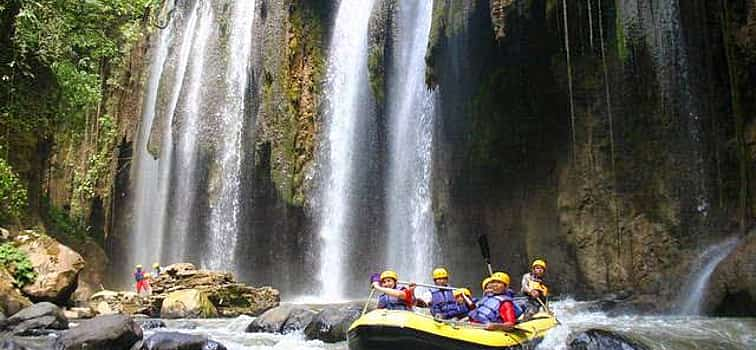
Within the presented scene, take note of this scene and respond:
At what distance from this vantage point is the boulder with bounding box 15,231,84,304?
17047 millimetres

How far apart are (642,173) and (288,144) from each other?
1201 cm

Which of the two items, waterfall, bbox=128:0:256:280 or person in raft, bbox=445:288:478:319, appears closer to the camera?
person in raft, bbox=445:288:478:319

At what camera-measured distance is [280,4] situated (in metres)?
27.0

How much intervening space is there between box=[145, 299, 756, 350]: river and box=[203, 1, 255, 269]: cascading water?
9463 mm

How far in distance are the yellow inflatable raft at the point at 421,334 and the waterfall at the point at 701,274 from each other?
6.16 m

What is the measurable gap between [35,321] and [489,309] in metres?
8.56

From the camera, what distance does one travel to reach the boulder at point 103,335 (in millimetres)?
11234

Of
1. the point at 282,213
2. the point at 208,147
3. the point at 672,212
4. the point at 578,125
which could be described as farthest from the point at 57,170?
the point at 672,212

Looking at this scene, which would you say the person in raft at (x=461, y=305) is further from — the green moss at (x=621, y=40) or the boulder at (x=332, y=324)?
the green moss at (x=621, y=40)

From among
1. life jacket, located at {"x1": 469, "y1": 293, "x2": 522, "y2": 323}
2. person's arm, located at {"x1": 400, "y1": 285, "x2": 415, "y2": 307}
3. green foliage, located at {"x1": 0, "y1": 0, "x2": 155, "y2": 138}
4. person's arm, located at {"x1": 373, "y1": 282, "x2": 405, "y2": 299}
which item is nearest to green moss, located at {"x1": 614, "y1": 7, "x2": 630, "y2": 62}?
life jacket, located at {"x1": 469, "y1": 293, "x2": 522, "y2": 323}

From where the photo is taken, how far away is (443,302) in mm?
10250

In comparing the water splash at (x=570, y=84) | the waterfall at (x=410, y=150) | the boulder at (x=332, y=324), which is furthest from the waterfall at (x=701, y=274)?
the waterfall at (x=410, y=150)

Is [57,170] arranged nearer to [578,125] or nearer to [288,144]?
[288,144]

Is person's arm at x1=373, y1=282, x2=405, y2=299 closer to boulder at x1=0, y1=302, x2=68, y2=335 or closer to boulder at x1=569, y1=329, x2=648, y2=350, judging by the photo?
boulder at x1=569, y1=329, x2=648, y2=350
